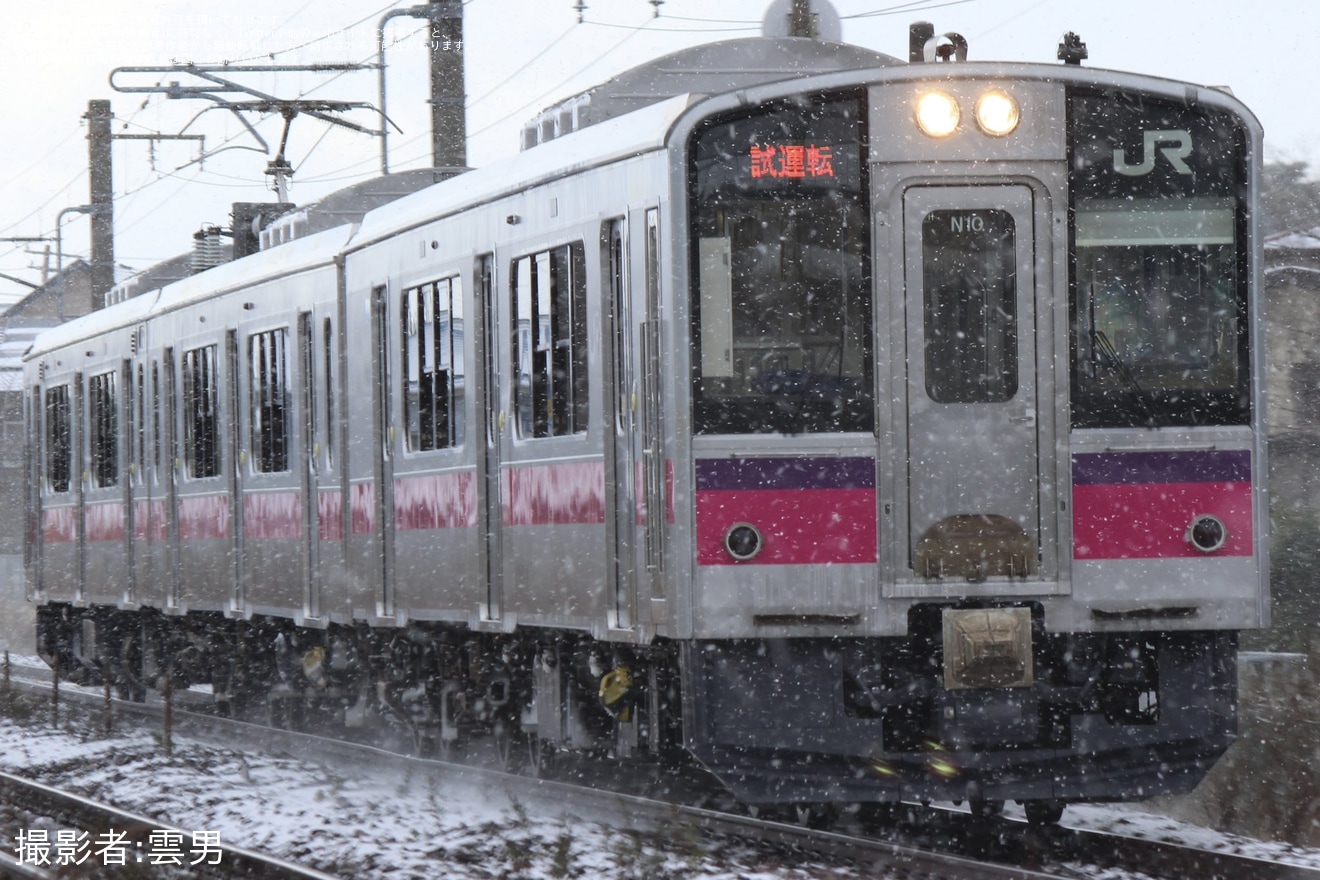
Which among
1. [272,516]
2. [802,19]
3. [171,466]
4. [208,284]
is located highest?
[802,19]

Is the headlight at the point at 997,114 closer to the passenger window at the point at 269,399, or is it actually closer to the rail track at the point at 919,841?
the rail track at the point at 919,841

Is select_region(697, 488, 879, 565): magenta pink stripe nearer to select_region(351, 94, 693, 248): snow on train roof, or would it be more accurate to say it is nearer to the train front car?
the train front car

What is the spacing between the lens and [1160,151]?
8336 mm

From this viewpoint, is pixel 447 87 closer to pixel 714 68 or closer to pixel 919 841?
pixel 714 68

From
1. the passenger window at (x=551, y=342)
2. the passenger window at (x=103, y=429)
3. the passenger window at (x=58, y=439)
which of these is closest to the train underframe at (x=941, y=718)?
Answer: the passenger window at (x=551, y=342)

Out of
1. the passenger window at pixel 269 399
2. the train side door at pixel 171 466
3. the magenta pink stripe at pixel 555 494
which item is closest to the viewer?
the magenta pink stripe at pixel 555 494

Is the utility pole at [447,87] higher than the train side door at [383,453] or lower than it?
higher

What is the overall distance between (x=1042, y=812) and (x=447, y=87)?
1176 centimetres

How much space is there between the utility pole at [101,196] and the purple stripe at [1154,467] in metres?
25.8

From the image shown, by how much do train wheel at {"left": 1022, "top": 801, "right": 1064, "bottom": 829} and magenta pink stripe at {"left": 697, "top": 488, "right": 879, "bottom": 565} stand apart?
141 centimetres

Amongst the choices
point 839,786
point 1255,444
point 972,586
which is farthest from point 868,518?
point 1255,444

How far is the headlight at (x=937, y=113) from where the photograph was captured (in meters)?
8.29

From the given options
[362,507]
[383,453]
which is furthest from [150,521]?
[383,453]

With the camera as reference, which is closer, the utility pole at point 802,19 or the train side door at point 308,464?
the train side door at point 308,464
